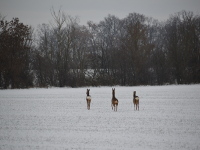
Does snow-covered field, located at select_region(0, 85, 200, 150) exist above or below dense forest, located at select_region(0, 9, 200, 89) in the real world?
below

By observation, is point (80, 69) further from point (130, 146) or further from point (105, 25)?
point (130, 146)

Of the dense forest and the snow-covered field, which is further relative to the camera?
the dense forest

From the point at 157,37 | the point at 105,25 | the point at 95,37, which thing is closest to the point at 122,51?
the point at 95,37

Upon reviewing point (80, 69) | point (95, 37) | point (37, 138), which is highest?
point (95, 37)

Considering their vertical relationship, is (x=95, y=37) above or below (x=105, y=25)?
below

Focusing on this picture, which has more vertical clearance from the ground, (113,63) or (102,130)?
(113,63)

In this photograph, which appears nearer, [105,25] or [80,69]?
[80,69]

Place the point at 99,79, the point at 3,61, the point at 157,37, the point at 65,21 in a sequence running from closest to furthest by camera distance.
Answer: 1. the point at 3,61
2. the point at 99,79
3. the point at 65,21
4. the point at 157,37

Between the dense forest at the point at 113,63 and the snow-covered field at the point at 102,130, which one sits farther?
the dense forest at the point at 113,63

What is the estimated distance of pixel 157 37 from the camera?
8038 centimetres

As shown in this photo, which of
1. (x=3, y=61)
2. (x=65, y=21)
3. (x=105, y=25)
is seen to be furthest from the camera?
(x=105, y=25)

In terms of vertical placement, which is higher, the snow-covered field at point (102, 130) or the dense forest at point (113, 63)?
the dense forest at point (113, 63)

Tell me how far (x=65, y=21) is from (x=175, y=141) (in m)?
43.4

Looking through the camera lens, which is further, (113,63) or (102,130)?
(113,63)
